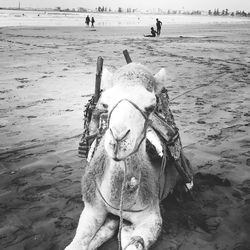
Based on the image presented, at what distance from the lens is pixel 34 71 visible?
41.3 ft

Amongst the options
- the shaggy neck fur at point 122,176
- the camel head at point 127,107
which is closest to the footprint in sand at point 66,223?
the shaggy neck fur at point 122,176

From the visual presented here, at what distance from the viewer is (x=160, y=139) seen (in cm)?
354

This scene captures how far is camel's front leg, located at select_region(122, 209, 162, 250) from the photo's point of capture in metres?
2.77

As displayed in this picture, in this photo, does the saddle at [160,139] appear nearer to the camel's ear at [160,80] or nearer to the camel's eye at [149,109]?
the camel's ear at [160,80]

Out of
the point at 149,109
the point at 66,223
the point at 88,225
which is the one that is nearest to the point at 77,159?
the point at 66,223

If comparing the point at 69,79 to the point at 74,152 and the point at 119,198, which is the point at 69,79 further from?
the point at 119,198

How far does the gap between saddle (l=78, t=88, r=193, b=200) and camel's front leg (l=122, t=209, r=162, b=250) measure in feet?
1.60

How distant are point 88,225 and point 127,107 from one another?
4.45 ft

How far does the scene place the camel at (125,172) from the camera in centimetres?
230

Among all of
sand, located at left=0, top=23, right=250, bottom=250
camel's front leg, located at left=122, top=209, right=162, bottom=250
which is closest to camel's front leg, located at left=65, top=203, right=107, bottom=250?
camel's front leg, located at left=122, top=209, right=162, bottom=250

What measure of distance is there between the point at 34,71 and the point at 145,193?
10.6m

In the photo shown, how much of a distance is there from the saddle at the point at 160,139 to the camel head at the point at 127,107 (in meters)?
0.76

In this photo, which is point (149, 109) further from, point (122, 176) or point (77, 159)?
point (77, 159)

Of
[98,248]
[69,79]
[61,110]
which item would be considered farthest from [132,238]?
[69,79]
